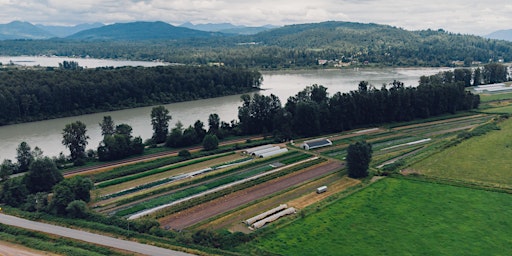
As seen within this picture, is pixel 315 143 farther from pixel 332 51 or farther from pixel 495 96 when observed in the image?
pixel 332 51

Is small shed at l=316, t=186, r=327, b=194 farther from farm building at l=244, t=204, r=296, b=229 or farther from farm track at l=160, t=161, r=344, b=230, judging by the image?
farm building at l=244, t=204, r=296, b=229

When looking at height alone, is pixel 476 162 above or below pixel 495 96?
below

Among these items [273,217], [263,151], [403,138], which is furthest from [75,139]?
[403,138]

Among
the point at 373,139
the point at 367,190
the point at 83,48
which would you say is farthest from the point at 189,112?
the point at 83,48

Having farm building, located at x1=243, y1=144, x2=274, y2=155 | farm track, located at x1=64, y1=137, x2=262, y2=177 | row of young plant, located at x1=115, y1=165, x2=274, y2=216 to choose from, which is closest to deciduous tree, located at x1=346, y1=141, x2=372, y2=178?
row of young plant, located at x1=115, y1=165, x2=274, y2=216

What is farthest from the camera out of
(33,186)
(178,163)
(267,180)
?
(178,163)

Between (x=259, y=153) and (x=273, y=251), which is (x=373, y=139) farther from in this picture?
(x=273, y=251)
